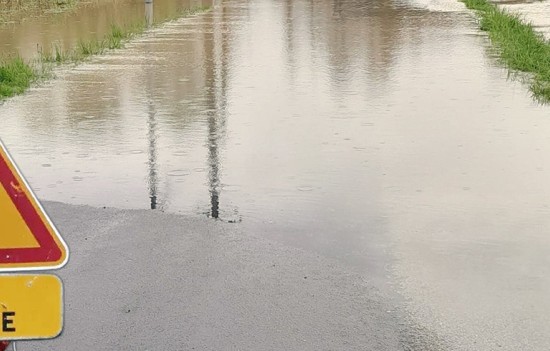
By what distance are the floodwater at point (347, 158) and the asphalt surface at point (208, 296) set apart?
0.26m

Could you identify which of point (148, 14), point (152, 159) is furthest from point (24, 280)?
point (148, 14)

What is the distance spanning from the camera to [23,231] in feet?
13.0

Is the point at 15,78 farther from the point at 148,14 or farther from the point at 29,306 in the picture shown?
the point at 148,14

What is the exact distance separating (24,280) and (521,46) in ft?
50.9

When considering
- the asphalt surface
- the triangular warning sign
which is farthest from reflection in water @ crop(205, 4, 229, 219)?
the triangular warning sign

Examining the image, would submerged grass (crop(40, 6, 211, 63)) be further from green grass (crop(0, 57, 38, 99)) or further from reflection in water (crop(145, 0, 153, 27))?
green grass (crop(0, 57, 38, 99))

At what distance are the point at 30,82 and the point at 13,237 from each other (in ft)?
38.8

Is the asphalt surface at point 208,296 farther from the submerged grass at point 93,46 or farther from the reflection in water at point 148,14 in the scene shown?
the reflection in water at point 148,14

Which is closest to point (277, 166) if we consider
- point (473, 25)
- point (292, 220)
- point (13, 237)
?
point (292, 220)

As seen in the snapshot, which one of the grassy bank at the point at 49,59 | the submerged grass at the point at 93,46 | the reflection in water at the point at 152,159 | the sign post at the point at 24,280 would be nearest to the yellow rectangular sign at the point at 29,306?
the sign post at the point at 24,280

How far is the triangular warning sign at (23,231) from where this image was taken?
3934mm

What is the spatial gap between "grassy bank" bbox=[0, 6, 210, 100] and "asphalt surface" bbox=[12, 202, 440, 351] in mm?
7056

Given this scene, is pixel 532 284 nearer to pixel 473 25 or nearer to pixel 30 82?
pixel 30 82

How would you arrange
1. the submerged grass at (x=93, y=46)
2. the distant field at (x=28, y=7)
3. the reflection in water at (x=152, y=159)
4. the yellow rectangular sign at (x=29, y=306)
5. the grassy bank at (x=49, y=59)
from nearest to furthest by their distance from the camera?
the yellow rectangular sign at (x=29, y=306) → the reflection in water at (x=152, y=159) → the grassy bank at (x=49, y=59) → the submerged grass at (x=93, y=46) → the distant field at (x=28, y=7)
